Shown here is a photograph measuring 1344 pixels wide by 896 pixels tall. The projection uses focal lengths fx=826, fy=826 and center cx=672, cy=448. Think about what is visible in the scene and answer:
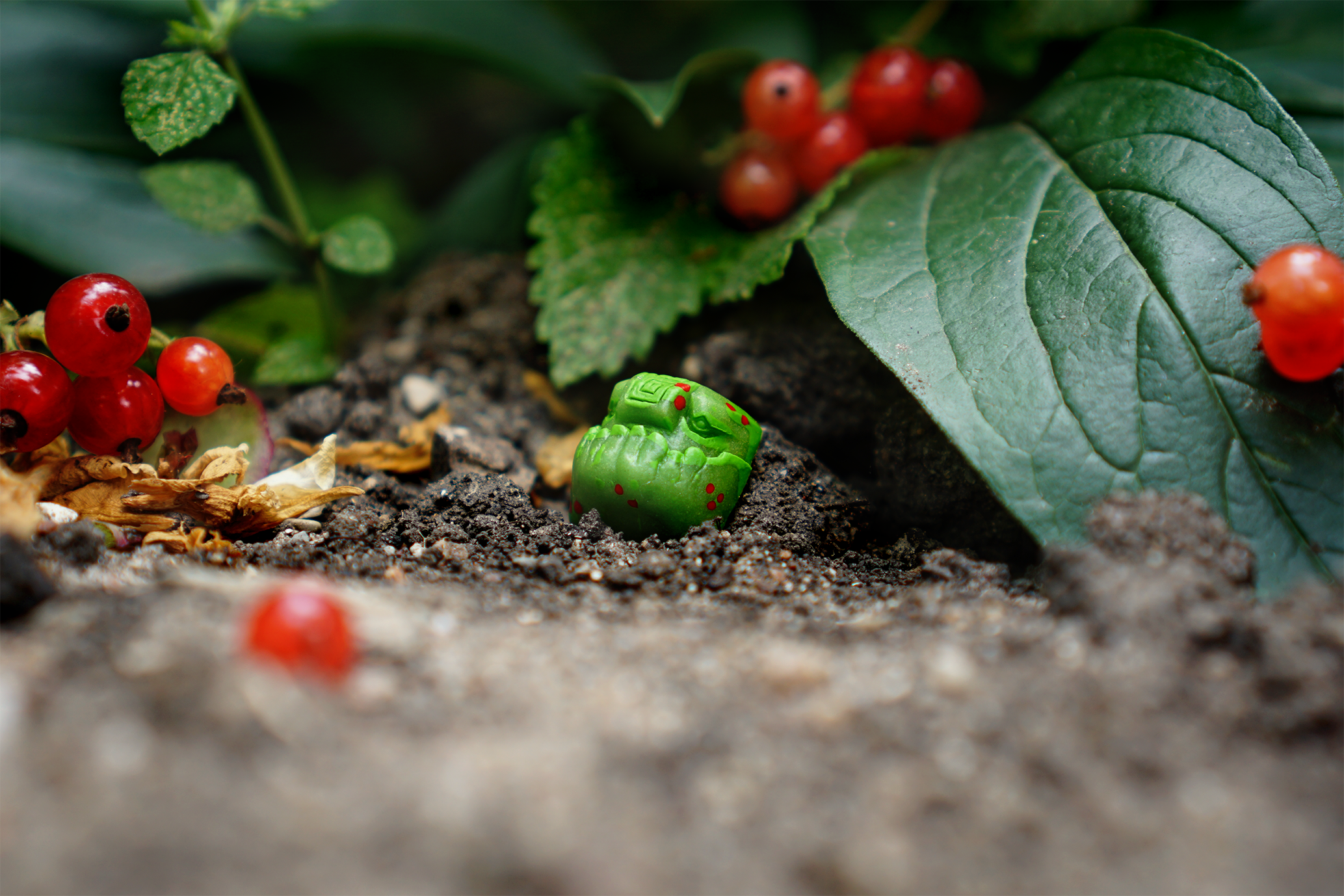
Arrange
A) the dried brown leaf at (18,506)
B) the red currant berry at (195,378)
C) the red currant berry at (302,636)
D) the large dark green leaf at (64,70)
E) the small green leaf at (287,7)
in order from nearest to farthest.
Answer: the red currant berry at (302,636) < the dried brown leaf at (18,506) < the red currant berry at (195,378) < the small green leaf at (287,7) < the large dark green leaf at (64,70)

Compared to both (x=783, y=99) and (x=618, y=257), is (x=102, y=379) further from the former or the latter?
(x=783, y=99)

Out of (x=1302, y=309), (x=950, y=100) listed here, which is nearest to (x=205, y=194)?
(x=950, y=100)

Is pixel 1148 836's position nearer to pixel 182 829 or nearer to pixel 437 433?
pixel 182 829

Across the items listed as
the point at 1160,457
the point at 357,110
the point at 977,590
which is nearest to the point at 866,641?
the point at 977,590

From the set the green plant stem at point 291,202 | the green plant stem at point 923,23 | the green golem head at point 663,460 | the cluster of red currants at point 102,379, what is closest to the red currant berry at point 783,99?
the green plant stem at point 923,23

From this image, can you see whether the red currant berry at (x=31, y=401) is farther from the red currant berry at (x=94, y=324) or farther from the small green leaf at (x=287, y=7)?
the small green leaf at (x=287, y=7)

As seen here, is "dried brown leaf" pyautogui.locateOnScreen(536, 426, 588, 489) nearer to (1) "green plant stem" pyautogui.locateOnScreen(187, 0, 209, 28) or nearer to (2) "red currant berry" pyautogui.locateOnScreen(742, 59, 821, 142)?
(2) "red currant berry" pyautogui.locateOnScreen(742, 59, 821, 142)

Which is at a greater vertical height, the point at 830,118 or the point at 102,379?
the point at 830,118
